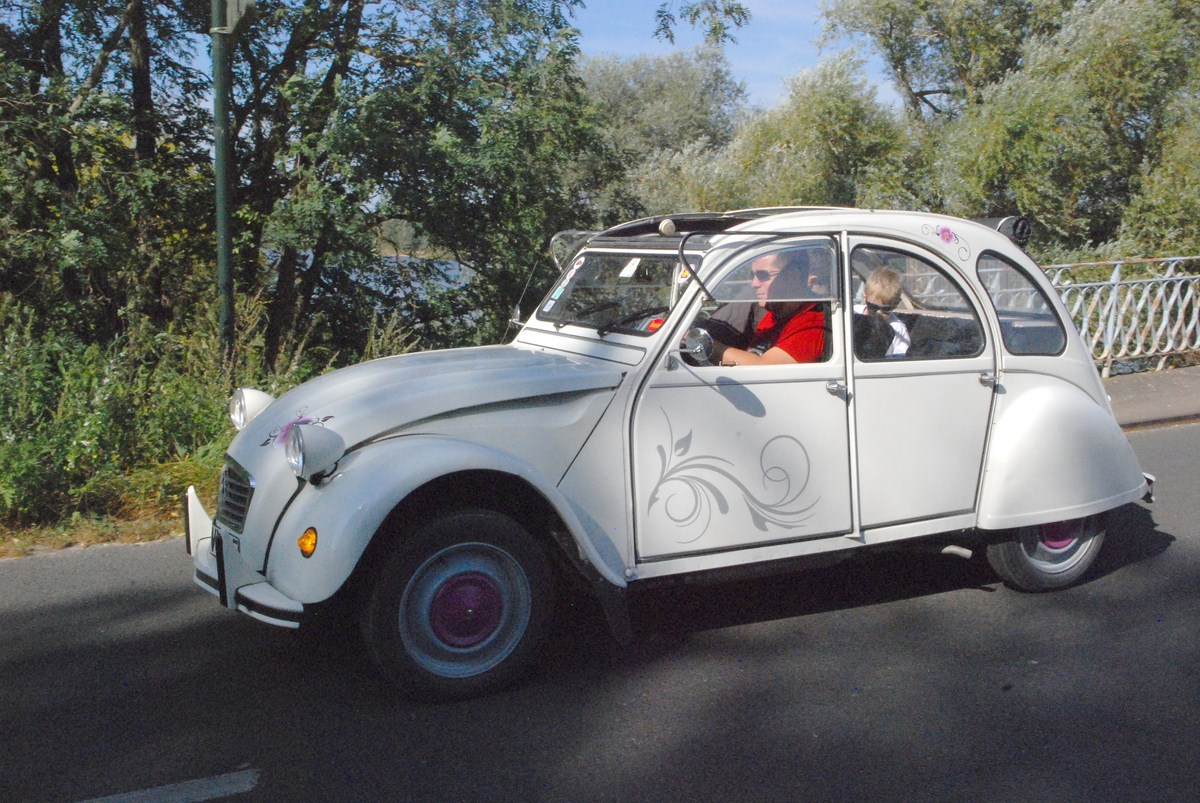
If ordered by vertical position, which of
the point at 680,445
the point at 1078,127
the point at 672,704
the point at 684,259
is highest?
the point at 1078,127

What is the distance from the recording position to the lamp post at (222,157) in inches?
299

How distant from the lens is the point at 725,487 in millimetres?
4570

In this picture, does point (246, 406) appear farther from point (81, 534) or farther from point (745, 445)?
point (745, 445)

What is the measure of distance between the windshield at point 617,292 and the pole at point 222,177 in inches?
135

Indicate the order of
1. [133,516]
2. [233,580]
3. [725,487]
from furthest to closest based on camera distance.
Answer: [133,516] < [725,487] < [233,580]

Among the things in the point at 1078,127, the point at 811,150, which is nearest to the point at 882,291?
the point at 1078,127

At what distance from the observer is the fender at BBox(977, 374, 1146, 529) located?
17.0ft

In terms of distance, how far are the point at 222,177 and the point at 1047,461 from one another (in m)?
5.98

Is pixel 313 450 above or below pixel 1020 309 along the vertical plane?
below

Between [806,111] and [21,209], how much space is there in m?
15.1

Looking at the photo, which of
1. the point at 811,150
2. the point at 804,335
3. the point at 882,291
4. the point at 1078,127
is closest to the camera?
the point at 804,335

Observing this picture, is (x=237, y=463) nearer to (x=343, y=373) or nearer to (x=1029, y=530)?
(x=343, y=373)

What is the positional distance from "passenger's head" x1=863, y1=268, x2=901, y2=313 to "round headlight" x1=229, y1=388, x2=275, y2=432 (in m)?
2.86

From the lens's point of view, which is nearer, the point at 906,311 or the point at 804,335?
the point at 804,335
